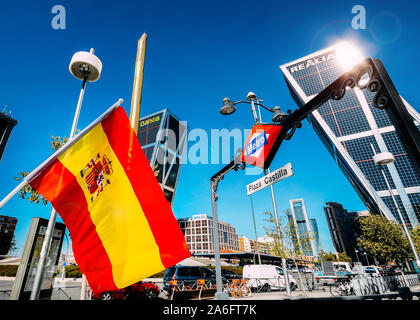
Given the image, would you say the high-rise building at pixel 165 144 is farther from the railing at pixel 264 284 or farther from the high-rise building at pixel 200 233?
the railing at pixel 264 284

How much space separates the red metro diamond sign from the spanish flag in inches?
82.6

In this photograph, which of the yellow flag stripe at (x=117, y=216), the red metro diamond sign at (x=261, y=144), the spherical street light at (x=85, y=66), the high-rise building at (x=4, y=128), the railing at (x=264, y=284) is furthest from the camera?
the high-rise building at (x=4, y=128)

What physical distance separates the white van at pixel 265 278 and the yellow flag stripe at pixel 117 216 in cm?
1635

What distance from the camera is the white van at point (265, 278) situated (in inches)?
636

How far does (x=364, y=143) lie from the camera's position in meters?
71.6

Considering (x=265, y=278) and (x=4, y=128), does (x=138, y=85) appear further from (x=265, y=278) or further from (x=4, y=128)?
(x=4, y=128)

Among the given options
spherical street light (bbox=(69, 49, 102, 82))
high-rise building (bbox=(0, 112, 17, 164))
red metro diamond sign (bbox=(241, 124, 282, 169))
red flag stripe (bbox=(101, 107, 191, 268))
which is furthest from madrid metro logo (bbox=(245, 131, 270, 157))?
high-rise building (bbox=(0, 112, 17, 164))

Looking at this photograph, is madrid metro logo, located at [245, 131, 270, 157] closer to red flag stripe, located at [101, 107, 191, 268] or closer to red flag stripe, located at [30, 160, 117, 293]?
red flag stripe, located at [101, 107, 191, 268]

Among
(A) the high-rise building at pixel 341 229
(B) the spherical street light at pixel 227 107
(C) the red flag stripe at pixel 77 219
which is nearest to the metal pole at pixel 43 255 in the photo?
(C) the red flag stripe at pixel 77 219

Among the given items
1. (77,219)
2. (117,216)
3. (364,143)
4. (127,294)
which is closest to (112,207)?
(117,216)

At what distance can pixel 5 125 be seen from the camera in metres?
24.7

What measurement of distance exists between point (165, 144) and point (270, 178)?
94.0 m
